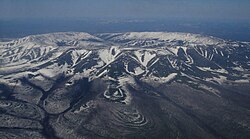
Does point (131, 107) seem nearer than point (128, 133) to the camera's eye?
No

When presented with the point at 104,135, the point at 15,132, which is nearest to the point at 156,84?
the point at 104,135

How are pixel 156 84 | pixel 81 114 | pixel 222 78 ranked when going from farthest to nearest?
pixel 222 78, pixel 156 84, pixel 81 114

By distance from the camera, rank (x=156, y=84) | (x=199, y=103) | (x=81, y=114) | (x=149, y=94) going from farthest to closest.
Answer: (x=156, y=84)
(x=149, y=94)
(x=199, y=103)
(x=81, y=114)

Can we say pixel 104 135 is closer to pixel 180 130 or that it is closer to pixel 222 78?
pixel 180 130

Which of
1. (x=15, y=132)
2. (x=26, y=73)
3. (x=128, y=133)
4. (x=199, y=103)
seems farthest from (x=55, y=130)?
(x=26, y=73)

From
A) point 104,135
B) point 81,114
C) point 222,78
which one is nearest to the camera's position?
point 104,135

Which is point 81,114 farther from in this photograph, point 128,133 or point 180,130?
point 180,130
